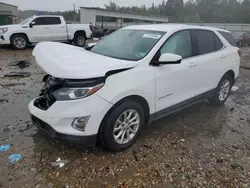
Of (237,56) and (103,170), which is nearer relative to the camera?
(103,170)

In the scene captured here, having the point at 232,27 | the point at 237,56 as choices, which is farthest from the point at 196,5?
the point at 237,56

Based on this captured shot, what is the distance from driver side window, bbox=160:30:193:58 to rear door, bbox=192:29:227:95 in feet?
0.63

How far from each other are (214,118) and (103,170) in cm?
264

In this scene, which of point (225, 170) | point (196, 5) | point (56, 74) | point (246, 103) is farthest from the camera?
point (196, 5)

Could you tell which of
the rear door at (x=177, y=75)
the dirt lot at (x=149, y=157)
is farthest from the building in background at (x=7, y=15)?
the rear door at (x=177, y=75)

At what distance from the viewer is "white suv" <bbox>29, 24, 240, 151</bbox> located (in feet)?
8.00

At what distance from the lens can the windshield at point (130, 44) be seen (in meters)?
3.11

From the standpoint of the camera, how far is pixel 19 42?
11.0 m

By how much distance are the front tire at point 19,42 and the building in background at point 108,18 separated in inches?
580

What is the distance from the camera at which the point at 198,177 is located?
2.51 metres

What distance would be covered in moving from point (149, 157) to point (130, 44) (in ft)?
5.90

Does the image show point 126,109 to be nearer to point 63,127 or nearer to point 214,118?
point 63,127

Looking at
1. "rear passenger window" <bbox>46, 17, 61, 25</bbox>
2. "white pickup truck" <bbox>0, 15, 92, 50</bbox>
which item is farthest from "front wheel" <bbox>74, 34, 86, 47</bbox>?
"rear passenger window" <bbox>46, 17, 61, 25</bbox>

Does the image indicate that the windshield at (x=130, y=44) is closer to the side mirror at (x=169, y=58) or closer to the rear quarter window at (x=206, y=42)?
the side mirror at (x=169, y=58)
